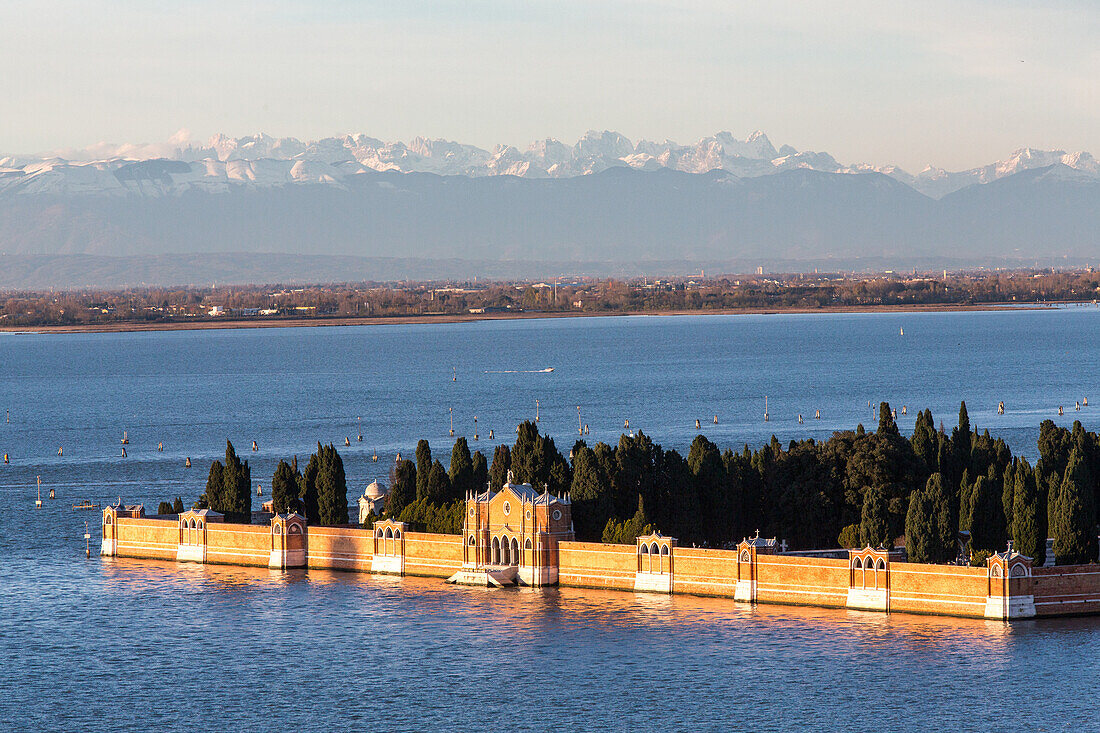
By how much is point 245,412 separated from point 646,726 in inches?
4728

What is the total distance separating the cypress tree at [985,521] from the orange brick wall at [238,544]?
1349 inches

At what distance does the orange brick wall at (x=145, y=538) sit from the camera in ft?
304

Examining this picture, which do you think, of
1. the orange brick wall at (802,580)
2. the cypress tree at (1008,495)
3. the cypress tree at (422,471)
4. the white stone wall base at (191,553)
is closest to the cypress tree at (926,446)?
the cypress tree at (1008,495)

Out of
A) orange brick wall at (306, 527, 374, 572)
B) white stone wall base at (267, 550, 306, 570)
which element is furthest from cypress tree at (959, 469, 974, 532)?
white stone wall base at (267, 550, 306, 570)

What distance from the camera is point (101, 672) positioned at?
70.2m

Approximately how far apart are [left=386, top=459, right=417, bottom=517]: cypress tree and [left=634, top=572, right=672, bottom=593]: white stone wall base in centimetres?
1539

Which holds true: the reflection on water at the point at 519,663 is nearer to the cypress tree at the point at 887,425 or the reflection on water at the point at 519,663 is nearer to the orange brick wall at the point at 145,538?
the orange brick wall at the point at 145,538

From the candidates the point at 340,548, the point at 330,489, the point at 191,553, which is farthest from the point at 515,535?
the point at 191,553

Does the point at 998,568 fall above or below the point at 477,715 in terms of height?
above

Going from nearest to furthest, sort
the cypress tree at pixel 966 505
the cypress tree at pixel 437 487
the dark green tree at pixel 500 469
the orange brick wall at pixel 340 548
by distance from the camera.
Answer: the cypress tree at pixel 966 505 → the orange brick wall at pixel 340 548 → the cypress tree at pixel 437 487 → the dark green tree at pixel 500 469

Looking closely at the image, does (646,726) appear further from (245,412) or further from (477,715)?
(245,412)

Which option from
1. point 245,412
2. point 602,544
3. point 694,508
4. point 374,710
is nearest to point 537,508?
point 602,544

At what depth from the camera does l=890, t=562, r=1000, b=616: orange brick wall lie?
235 ft

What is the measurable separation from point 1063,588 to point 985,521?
286 inches
